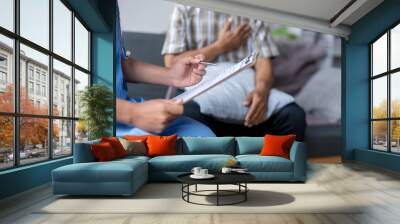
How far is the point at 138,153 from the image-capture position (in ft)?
21.9

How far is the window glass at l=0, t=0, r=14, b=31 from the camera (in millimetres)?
4782

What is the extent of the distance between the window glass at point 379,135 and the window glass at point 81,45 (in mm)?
6682

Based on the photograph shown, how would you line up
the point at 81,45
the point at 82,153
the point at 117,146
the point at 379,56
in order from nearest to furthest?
the point at 82,153
the point at 117,146
the point at 81,45
the point at 379,56

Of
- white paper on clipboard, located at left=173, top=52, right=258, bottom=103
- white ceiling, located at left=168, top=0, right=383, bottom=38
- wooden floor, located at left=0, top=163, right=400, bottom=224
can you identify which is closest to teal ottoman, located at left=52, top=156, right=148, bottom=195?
wooden floor, located at left=0, top=163, right=400, bottom=224

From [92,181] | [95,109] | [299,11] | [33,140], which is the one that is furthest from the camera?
[299,11]

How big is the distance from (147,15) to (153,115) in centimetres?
229

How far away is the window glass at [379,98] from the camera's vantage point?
8.70 metres

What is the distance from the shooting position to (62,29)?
682 centimetres

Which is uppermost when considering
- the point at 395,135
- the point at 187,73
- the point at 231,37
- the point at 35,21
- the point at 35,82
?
the point at 231,37

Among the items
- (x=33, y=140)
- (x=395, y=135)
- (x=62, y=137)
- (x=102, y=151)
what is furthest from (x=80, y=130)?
(x=395, y=135)

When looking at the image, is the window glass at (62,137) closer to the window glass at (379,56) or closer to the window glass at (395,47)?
the window glass at (395,47)

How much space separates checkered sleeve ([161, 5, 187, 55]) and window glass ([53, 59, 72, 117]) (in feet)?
8.12

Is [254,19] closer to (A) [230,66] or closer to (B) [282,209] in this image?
(A) [230,66]

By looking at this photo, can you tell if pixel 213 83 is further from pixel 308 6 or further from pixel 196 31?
pixel 308 6
